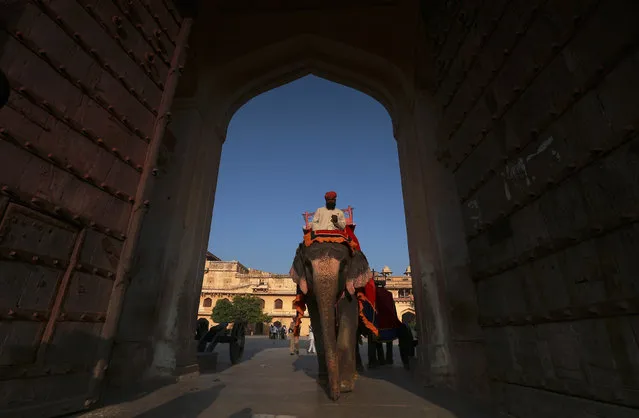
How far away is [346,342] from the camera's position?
3826 millimetres

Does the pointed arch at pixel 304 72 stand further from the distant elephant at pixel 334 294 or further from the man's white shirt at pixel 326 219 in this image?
the distant elephant at pixel 334 294

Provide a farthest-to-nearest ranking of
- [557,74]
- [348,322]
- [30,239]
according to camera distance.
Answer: [348,322], [30,239], [557,74]

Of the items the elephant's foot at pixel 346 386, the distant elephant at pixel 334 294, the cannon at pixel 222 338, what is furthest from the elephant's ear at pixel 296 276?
the cannon at pixel 222 338

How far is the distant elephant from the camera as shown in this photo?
11.4 feet

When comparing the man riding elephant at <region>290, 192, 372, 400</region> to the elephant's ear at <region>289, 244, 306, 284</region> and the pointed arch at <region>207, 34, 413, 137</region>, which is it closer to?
the elephant's ear at <region>289, 244, 306, 284</region>

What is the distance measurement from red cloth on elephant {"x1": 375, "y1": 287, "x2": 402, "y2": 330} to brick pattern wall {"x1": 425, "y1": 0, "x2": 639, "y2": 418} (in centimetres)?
345

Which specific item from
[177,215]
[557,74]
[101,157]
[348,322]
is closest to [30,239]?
[101,157]

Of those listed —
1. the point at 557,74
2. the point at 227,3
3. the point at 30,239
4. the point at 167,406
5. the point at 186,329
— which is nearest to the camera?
the point at 557,74

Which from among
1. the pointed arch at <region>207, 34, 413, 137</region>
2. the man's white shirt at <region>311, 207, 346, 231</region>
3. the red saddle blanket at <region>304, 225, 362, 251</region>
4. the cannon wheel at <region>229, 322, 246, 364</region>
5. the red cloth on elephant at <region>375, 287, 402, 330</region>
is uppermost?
the pointed arch at <region>207, 34, 413, 137</region>

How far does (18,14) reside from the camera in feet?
8.43

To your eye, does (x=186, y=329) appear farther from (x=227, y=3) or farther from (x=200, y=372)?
(x=227, y=3)

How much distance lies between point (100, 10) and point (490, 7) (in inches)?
163

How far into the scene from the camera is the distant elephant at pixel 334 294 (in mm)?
3488

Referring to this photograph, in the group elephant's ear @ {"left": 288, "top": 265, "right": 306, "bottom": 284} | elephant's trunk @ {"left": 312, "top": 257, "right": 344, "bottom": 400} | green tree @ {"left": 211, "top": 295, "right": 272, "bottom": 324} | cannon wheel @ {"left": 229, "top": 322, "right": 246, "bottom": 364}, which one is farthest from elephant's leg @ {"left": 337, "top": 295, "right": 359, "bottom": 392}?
green tree @ {"left": 211, "top": 295, "right": 272, "bottom": 324}
